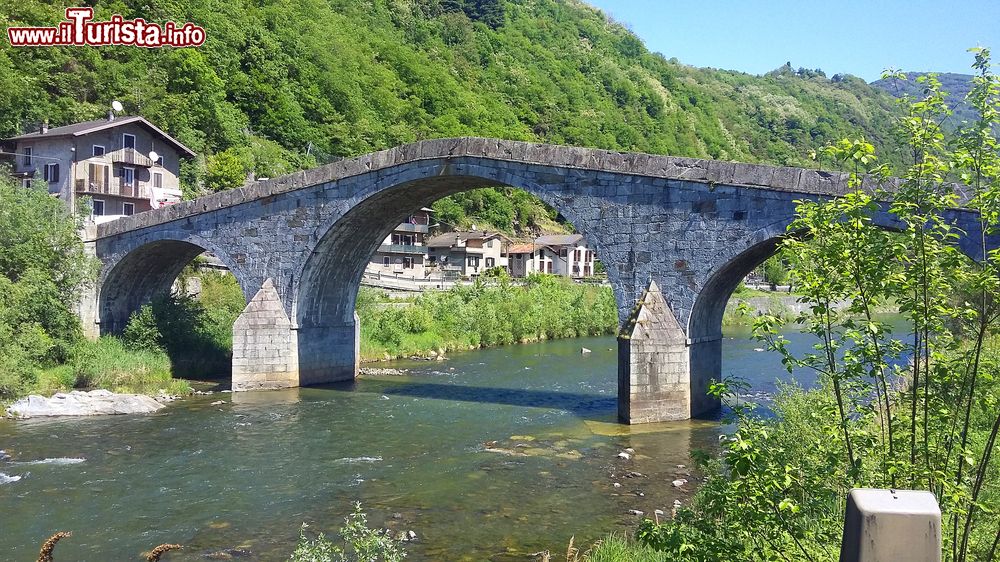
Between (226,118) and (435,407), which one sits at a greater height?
(226,118)

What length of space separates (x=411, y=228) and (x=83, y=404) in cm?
3812

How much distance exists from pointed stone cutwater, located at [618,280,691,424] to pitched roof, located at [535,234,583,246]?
4815 cm

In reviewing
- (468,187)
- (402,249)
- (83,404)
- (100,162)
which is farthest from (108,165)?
(402,249)

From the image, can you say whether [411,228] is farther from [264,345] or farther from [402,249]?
[264,345]

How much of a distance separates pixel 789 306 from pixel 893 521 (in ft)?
185

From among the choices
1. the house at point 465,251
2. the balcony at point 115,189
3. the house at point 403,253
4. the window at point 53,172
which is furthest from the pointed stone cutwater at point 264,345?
the house at point 465,251

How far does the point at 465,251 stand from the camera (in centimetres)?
6006

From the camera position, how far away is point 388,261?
54.4 metres

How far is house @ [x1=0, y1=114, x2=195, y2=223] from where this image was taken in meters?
35.0

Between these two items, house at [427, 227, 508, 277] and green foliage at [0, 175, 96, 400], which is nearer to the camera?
green foliage at [0, 175, 96, 400]

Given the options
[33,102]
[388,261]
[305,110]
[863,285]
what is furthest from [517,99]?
[863,285]

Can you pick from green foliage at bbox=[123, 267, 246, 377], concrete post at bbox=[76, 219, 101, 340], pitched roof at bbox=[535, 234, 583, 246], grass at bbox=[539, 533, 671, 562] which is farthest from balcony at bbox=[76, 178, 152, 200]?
pitched roof at bbox=[535, 234, 583, 246]

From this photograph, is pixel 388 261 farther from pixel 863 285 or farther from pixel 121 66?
pixel 863 285

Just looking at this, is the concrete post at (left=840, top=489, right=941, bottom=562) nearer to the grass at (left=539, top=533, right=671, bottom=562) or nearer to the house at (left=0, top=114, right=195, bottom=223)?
the grass at (left=539, top=533, right=671, bottom=562)
